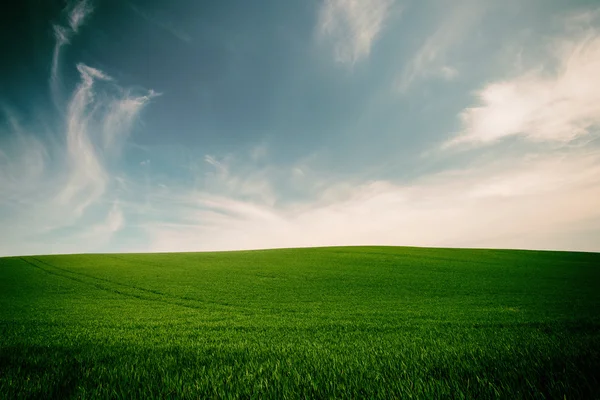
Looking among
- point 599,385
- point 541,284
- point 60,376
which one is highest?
point 599,385

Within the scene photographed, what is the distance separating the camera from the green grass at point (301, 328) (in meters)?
2.94

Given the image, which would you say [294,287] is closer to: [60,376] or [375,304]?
[375,304]

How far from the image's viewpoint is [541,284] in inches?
882

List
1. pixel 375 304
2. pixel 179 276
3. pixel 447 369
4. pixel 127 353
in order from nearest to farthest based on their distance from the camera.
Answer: pixel 447 369 < pixel 127 353 < pixel 375 304 < pixel 179 276

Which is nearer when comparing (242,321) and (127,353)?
(127,353)

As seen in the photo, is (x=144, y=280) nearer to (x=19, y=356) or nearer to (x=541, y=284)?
(x=19, y=356)

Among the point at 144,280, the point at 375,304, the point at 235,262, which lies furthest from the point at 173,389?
the point at 235,262

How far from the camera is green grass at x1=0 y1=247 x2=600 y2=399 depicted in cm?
294

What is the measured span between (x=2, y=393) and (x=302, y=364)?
339 cm

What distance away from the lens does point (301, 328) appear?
10.0m

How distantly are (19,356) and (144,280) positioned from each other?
21.7m

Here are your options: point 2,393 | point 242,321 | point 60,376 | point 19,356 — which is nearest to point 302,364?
point 60,376

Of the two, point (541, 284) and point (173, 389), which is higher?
point (173, 389)

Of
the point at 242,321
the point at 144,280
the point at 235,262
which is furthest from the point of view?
the point at 235,262
